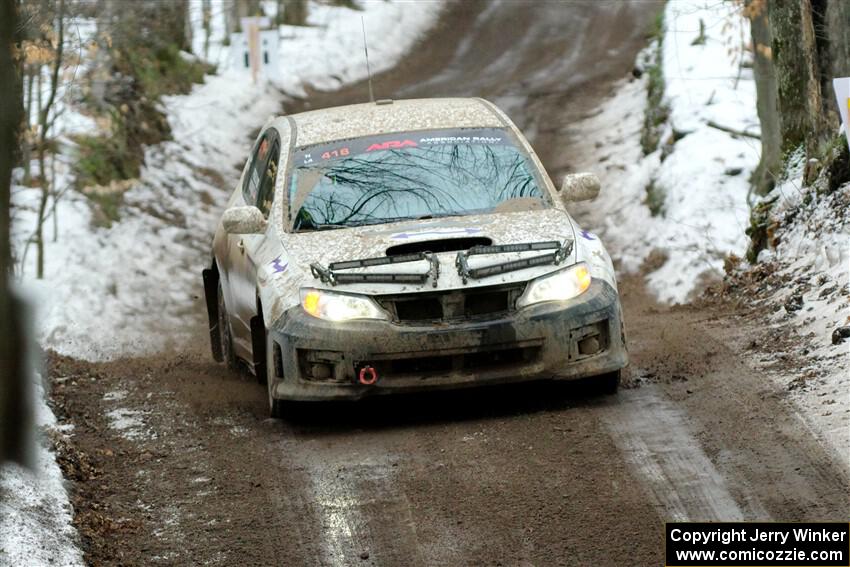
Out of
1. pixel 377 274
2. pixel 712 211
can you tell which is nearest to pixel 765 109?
pixel 712 211

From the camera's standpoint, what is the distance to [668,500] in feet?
17.3

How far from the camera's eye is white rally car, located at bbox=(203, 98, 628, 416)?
683 centimetres

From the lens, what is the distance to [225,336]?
9.59 meters

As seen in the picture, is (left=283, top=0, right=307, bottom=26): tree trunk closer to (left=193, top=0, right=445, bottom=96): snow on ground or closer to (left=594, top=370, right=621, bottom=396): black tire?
(left=193, top=0, right=445, bottom=96): snow on ground

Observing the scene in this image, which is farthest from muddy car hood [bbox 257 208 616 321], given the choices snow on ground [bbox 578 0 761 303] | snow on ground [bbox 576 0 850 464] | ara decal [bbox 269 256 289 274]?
snow on ground [bbox 578 0 761 303]

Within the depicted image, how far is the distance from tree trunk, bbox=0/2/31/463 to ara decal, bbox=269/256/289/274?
5.39 m

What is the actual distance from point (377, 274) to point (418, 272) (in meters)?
0.22

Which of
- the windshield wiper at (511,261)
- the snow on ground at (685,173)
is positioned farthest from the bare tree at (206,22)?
the windshield wiper at (511,261)

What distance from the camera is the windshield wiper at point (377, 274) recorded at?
6801 mm

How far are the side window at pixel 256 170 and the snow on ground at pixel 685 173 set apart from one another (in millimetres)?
6348

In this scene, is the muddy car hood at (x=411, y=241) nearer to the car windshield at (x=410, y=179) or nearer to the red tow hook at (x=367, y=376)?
the car windshield at (x=410, y=179)

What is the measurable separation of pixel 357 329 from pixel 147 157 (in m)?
15.2

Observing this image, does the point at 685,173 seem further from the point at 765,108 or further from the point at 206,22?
the point at 206,22

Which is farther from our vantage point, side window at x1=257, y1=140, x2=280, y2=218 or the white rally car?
side window at x1=257, y1=140, x2=280, y2=218
